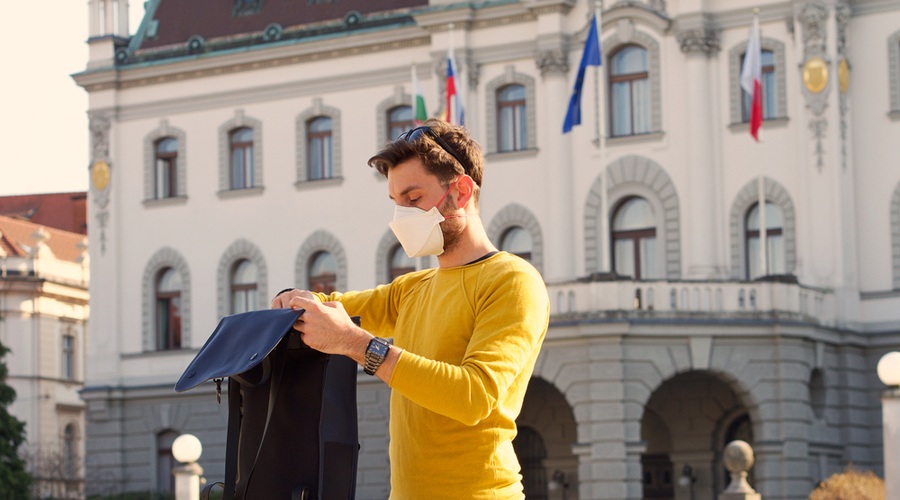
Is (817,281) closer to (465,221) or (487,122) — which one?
(487,122)

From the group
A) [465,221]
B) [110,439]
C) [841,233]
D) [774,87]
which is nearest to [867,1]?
[774,87]

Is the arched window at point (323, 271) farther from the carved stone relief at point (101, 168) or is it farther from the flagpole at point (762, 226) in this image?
the flagpole at point (762, 226)

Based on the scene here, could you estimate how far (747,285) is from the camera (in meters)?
32.0

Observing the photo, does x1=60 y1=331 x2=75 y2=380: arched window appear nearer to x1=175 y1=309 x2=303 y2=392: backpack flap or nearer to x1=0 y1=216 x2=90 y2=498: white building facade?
x1=0 y1=216 x2=90 y2=498: white building facade

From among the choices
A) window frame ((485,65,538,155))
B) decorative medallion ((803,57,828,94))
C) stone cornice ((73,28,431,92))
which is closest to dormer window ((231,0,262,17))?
stone cornice ((73,28,431,92))

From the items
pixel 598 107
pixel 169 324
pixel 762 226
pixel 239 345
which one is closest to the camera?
pixel 239 345

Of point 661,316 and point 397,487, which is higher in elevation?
point 661,316

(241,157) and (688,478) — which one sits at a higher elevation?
(241,157)

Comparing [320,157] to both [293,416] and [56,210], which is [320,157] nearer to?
[56,210]

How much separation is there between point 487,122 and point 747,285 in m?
7.21

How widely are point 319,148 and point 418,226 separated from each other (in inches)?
1333

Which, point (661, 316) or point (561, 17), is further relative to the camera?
point (561, 17)

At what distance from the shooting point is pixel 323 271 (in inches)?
1533

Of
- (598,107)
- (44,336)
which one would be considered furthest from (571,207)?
(44,336)
